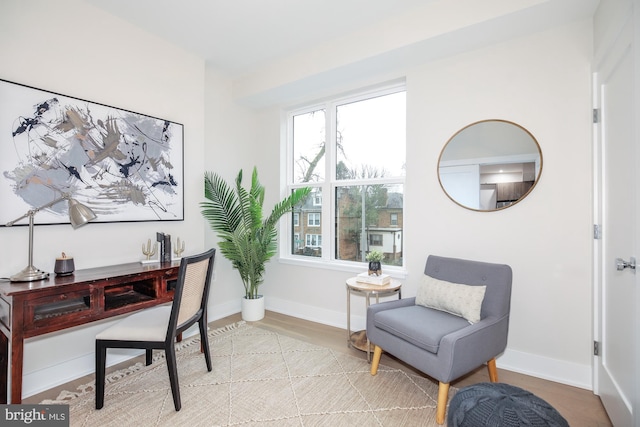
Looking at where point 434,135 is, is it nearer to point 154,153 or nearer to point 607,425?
point 607,425

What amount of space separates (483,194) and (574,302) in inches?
39.3

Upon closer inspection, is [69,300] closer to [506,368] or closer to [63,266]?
[63,266]

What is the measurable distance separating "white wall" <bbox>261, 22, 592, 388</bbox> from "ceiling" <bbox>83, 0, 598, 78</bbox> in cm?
22

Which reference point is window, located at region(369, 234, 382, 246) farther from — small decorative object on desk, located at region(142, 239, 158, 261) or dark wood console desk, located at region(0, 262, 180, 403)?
small decorative object on desk, located at region(142, 239, 158, 261)

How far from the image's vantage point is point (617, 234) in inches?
70.5

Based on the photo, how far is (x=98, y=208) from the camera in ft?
8.11

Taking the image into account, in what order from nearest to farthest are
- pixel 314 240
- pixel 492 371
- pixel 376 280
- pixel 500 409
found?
pixel 500 409, pixel 492 371, pixel 376 280, pixel 314 240

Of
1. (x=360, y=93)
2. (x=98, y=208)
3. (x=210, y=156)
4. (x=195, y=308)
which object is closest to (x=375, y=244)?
(x=360, y=93)

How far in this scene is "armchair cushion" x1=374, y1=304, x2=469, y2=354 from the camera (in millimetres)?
1910

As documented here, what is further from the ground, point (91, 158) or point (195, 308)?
point (91, 158)

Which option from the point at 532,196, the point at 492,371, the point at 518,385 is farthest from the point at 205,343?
the point at 532,196

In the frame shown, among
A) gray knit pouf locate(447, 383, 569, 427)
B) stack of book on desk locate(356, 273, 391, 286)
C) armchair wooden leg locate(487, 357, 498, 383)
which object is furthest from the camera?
stack of book on desk locate(356, 273, 391, 286)

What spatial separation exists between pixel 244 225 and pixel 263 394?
1821mm

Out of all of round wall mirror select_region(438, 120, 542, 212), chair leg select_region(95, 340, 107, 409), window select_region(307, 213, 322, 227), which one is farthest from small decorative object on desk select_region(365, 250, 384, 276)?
chair leg select_region(95, 340, 107, 409)
